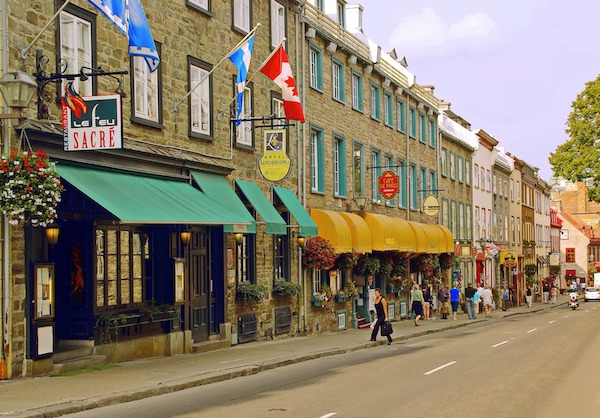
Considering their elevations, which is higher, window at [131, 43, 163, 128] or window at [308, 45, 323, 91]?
window at [308, 45, 323, 91]

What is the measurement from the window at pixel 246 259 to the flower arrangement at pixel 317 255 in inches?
134

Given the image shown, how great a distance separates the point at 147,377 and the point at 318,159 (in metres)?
15.8

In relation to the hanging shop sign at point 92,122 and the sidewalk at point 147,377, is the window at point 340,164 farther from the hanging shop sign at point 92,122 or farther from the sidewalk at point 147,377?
the hanging shop sign at point 92,122

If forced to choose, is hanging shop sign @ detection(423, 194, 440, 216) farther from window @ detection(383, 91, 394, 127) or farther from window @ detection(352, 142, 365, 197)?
window @ detection(352, 142, 365, 197)

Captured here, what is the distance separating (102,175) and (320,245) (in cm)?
1172

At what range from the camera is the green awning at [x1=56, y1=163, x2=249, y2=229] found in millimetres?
15555

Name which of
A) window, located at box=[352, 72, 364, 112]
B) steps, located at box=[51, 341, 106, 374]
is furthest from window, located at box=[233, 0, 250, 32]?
window, located at box=[352, 72, 364, 112]

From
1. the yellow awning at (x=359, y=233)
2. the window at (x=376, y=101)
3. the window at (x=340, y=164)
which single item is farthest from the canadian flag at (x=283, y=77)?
the window at (x=376, y=101)

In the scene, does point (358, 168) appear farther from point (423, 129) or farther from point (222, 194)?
point (222, 194)

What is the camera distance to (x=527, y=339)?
26922 millimetres

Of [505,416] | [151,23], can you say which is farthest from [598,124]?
[505,416]

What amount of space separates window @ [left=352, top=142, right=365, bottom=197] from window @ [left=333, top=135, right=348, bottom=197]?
3.84 ft

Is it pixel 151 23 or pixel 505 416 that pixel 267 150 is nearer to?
pixel 151 23

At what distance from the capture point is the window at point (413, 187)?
42.7 meters
